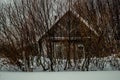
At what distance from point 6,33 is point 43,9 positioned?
1921mm

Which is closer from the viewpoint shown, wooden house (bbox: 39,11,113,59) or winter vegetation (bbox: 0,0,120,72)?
winter vegetation (bbox: 0,0,120,72)

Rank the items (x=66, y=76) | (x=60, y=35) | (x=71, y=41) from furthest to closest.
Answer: (x=60, y=35) → (x=71, y=41) → (x=66, y=76)

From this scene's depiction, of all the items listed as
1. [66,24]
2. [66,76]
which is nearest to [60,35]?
[66,24]

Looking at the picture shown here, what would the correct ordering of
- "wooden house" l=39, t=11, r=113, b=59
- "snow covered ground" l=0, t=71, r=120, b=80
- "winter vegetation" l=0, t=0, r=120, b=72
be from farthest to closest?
"wooden house" l=39, t=11, r=113, b=59, "winter vegetation" l=0, t=0, r=120, b=72, "snow covered ground" l=0, t=71, r=120, b=80

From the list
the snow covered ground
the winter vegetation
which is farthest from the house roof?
the snow covered ground

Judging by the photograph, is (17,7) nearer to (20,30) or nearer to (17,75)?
(20,30)

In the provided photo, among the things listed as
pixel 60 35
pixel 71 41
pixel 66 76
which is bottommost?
pixel 66 76

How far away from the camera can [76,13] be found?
10.4 m

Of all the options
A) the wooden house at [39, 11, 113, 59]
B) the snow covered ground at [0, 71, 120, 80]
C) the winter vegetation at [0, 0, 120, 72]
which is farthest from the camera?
the wooden house at [39, 11, 113, 59]

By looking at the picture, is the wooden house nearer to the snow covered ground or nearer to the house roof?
the house roof

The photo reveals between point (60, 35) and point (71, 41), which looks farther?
point (60, 35)

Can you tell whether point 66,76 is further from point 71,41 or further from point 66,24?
point 66,24

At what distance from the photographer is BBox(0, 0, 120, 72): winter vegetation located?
1013 centimetres

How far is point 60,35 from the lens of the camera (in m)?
10.5
